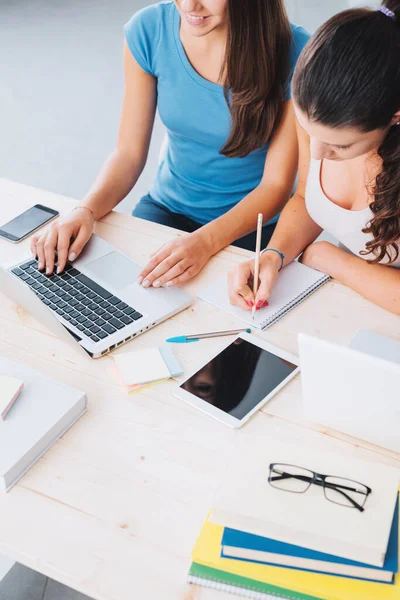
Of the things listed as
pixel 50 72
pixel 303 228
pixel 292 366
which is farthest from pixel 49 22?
pixel 292 366

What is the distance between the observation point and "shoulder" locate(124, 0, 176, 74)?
1588 mm

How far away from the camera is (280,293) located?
1273 mm

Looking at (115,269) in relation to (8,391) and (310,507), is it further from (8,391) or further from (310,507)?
(310,507)

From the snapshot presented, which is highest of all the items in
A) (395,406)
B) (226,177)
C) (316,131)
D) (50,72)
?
(316,131)

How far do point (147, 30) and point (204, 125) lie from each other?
26cm

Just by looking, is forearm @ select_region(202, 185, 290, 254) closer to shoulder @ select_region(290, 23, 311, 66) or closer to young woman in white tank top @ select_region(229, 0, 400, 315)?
young woman in white tank top @ select_region(229, 0, 400, 315)

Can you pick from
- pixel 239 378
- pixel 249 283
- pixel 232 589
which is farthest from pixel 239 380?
pixel 232 589

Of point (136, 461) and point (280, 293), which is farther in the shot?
point (280, 293)

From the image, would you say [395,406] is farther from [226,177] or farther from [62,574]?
[226,177]

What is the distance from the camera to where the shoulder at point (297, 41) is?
60.5 inches

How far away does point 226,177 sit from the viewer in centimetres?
175

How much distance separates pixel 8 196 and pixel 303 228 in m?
0.71

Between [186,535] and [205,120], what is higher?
[205,120]

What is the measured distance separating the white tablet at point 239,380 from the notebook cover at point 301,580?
9.4 inches
